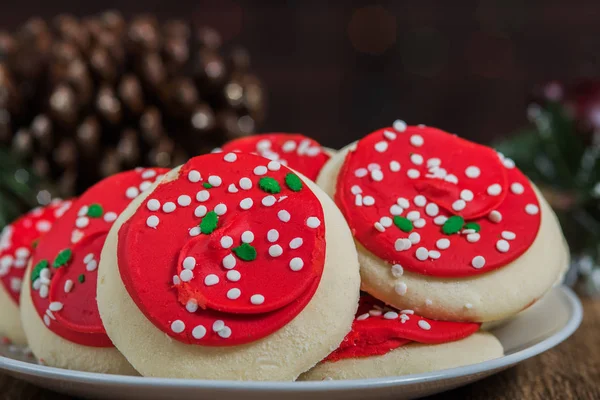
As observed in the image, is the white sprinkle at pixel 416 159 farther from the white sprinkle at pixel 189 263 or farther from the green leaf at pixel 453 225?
the white sprinkle at pixel 189 263

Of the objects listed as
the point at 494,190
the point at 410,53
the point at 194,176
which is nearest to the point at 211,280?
the point at 194,176

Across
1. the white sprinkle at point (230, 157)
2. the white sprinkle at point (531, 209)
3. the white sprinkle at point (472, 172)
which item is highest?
the white sprinkle at point (230, 157)

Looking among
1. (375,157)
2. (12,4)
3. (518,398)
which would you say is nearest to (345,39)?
(12,4)

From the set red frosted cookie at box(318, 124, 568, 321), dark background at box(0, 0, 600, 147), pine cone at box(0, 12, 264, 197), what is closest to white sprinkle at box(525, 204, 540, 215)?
red frosted cookie at box(318, 124, 568, 321)

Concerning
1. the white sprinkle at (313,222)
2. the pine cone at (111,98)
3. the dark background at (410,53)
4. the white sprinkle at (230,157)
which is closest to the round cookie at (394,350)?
the white sprinkle at (313,222)

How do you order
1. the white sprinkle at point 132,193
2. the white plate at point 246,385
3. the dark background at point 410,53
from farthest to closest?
the dark background at point 410,53, the white sprinkle at point 132,193, the white plate at point 246,385

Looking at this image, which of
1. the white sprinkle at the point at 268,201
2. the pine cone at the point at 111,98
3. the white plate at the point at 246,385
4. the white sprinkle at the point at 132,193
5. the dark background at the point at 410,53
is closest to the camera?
the white plate at the point at 246,385

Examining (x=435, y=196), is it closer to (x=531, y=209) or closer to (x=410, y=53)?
(x=531, y=209)
